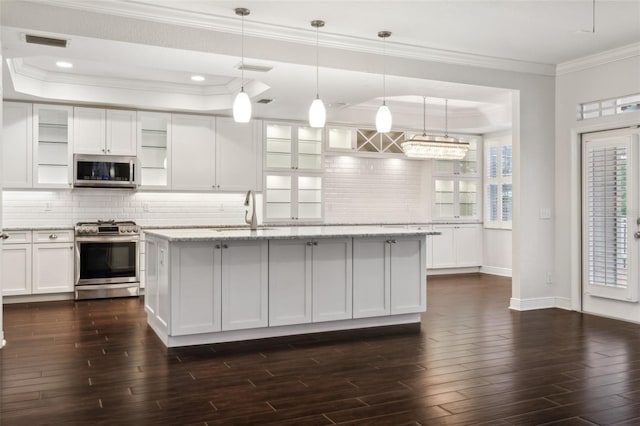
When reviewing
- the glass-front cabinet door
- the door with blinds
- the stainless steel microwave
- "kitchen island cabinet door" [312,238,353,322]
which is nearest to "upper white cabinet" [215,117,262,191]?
the stainless steel microwave

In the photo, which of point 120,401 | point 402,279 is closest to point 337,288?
point 402,279

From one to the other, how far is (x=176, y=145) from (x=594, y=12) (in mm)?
5128

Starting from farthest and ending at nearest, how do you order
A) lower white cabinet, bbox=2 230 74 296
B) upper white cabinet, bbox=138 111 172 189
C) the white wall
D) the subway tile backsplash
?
1. upper white cabinet, bbox=138 111 172 189
2. the subway tile backsplash
3. lower white cabinet, bbox=2 230 74 296
4. the white wall

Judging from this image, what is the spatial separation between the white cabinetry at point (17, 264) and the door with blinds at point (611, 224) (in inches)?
254

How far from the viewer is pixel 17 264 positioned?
646 cm

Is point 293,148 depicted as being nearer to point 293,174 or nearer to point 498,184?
point 293,174

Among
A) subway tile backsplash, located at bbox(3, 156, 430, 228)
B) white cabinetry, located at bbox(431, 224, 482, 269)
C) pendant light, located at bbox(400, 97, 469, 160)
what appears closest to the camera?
subway tile backsplash, located at bbox(3, 156, 430, 228)

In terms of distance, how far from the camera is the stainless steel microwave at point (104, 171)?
6.88 metres

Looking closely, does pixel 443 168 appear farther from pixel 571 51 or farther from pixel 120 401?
pixel 120 401

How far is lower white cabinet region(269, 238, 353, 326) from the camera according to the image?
15.7 feet

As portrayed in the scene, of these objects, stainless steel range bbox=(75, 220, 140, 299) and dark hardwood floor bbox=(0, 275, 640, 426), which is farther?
stainless steel range bbox=(75, 220, 140, 299)

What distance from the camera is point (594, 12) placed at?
15.0 feet

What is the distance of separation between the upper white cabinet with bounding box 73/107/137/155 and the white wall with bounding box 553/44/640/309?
533 cm

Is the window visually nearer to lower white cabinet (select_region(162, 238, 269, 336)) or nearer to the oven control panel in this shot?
lower white cabinet (select_region(162, 238, 269, 336))
